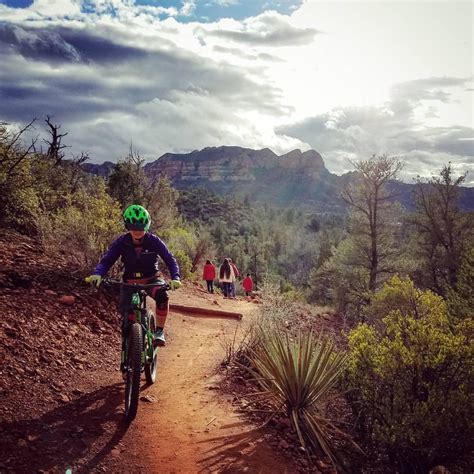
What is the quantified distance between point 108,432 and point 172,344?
152 inches

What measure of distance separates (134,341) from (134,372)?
30 cm

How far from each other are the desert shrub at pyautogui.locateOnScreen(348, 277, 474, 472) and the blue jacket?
265 centimetres

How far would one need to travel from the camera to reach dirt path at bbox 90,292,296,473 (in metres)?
3.81

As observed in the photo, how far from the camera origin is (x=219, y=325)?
10.6 metres

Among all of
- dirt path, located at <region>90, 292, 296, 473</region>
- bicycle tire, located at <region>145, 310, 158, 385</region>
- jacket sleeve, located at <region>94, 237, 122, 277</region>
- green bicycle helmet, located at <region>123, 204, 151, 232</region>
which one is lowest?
dirt path, located at <region>90, 292, 296, 473</region>

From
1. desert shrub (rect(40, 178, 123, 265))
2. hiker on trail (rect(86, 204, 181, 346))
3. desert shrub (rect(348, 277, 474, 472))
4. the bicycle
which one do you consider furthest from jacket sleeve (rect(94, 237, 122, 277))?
desert shrub (rect(40, 178, 123, 265))

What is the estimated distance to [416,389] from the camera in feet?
17.0

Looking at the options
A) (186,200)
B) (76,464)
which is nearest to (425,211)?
(76,464)

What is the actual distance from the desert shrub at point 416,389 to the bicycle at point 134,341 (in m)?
2.52

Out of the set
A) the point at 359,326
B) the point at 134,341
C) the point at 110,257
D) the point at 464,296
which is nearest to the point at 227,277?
the point at 464,296

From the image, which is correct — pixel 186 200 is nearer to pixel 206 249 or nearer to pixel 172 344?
pixel 206 249

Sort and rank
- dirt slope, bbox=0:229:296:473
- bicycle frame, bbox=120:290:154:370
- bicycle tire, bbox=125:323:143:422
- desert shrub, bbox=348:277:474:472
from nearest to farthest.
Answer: dirt slope, bbox=0:229:296:473
bicycle tire, bbox=125:323:143:422
bicycle frame, bbox=120:290:154:370
desert shrub, bbox=348:277:474:472

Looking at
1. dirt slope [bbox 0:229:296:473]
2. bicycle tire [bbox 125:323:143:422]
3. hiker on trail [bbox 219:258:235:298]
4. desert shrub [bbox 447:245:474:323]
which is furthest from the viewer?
hiker on trail [bbox 219:258:235:298]

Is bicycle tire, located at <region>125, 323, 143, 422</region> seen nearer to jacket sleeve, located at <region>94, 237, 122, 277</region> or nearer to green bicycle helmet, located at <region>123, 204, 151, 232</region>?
jacket sleeve, located at <region>94, 237, 122, 277</region>
